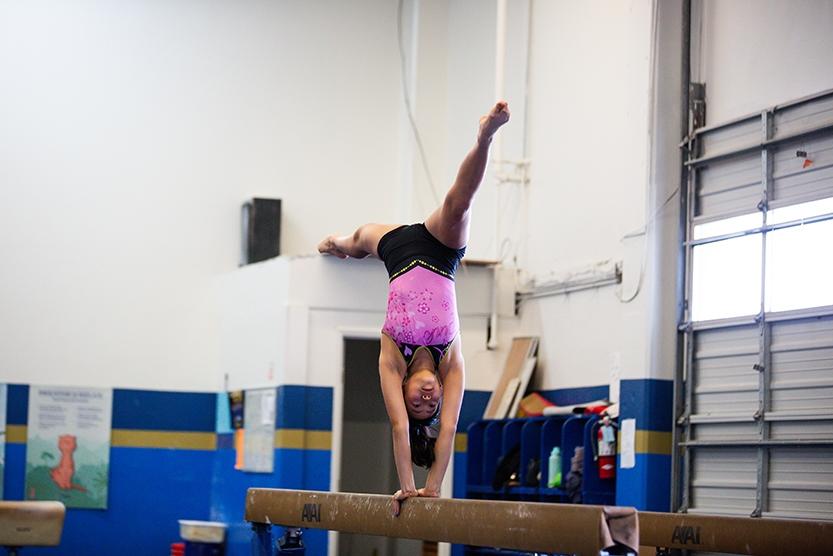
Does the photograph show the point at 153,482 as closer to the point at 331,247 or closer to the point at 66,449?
the point at 66,449

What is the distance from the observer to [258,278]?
1420 centimetres

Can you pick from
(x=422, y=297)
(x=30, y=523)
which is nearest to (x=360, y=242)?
(x=422, y=297)

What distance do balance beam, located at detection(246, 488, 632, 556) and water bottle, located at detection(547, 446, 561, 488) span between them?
407 centimetres

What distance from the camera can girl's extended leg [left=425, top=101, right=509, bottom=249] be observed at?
6.63m

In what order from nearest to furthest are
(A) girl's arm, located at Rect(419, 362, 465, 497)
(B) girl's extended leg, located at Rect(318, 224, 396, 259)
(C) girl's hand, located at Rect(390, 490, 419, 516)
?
(C) girl's hand, located at Rect(390, 490, 419, 516) → (A) girl's arm, located at Rect(419, 362, 465, 497) → (B) girl's extended leg, located at Rect(318, 224, 396, 259)

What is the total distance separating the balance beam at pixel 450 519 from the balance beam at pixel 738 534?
1.15 metres

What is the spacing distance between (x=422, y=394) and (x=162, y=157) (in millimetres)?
8990

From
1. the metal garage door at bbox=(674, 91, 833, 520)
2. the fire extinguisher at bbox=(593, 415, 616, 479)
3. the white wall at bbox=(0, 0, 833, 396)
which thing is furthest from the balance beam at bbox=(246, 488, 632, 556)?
the white wall at bbox=(0, 0, 833, 396)

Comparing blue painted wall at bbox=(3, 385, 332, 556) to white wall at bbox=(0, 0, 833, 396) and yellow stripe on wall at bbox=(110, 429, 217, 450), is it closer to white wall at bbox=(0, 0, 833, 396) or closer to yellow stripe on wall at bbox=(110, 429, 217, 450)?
yellow stripe on wall at bbox=(110, 429, 217, 450)

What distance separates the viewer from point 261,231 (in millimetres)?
14984

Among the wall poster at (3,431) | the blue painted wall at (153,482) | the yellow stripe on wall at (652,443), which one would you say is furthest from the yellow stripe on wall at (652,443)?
the wall poster at (3,431)

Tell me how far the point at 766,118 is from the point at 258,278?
6.59 metres

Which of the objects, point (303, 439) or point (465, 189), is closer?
point (465, 189)

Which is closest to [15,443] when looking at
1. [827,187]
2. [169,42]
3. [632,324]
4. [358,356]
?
[358,356]
